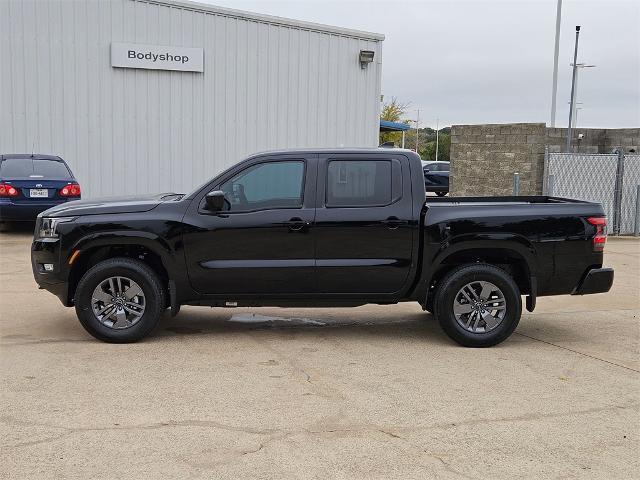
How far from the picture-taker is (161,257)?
23.9 feet

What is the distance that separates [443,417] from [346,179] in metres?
2.84

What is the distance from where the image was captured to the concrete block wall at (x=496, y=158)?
20.6 meters

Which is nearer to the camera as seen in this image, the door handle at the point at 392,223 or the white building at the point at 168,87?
the door handle at the point at 392,223

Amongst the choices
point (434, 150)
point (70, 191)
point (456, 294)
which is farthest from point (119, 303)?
point (434, 150)

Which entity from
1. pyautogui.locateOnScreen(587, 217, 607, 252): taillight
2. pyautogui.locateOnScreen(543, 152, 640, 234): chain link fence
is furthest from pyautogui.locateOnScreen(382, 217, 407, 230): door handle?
pyautogui.locateOnScreen(543, 152, 640, 234): chain link fence

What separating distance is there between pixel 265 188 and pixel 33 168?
9382mm

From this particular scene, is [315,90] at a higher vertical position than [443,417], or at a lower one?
higher

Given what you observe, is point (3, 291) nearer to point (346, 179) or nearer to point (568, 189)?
point (346, 179)

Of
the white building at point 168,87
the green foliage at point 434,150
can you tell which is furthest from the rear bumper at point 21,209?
the green foliage at point 434,150

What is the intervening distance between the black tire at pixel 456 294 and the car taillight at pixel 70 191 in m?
9.59

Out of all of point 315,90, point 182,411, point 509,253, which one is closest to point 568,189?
point 315,90

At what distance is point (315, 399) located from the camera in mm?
5691

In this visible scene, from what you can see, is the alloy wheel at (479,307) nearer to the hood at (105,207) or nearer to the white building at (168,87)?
the hood at (105,207)

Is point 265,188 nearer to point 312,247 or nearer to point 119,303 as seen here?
point 312,247
